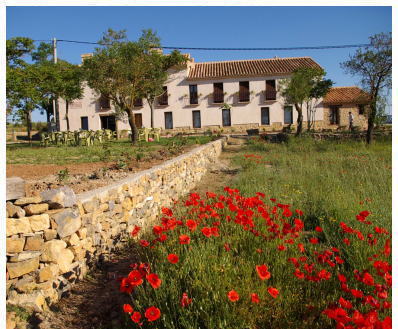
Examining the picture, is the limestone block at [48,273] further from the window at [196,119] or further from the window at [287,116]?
the window at [287,116]

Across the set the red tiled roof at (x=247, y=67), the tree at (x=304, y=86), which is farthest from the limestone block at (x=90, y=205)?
the red tiled roof at (x=247, y=67)

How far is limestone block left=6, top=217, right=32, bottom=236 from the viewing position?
238 centimetres

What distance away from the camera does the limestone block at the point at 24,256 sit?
93.7 inches

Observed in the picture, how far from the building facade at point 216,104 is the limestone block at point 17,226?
94.6 ft

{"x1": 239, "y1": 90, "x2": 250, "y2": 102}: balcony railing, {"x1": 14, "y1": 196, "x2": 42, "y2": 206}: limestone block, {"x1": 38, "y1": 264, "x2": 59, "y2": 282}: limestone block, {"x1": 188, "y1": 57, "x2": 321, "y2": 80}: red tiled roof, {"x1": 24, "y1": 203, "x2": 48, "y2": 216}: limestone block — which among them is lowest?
{"x1": 38, "y1": 264, "x2": 59, "y2": 282}: limestone block

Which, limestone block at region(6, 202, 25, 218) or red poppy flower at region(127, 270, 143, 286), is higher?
limestone block at region(6, 202, 25, 218)

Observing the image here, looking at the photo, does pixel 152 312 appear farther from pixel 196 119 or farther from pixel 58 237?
pixel 196 119

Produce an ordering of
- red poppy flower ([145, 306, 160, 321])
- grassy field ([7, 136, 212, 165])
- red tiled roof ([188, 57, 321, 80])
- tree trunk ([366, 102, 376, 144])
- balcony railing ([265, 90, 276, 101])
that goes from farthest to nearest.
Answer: balcony railing ([265, 90, 276, 101])
red tiled roof ([188, 57, 321, 80])
tree trunk ([366, 102, 376, 144])
grassy field ([7, 136, 212, 165])
red poppy flower ([145, 306, 160, 321])

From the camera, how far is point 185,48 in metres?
26.7

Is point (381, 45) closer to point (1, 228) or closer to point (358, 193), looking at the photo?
point (358, 193)

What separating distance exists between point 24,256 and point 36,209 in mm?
340

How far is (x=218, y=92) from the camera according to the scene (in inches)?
1244

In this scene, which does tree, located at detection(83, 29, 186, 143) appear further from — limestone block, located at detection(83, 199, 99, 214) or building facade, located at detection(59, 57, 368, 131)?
building facade, located at detection(59, 57, 368, 131)

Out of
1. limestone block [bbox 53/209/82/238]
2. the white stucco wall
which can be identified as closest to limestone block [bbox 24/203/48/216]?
limestone block [bbox 53/209/82/238]
